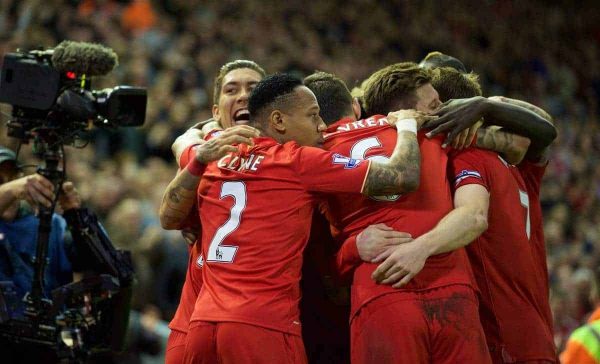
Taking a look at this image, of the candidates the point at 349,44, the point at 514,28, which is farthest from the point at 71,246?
the point at 514,28

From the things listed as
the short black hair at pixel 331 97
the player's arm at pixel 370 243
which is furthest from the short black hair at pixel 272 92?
the player's arm at pixel 370 243

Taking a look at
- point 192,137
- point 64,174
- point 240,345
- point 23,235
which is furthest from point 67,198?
point 240,345

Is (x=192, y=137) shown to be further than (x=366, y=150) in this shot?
Yes

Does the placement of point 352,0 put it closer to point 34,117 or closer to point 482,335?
point 34,117

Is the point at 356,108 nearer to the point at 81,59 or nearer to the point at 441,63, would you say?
the point at 441,63

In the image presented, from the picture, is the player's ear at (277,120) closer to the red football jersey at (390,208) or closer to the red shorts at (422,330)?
the red football jersey at (390,208)

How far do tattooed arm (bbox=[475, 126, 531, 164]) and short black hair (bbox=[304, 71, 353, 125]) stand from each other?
64 cm

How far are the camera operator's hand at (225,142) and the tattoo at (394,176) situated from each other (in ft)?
1.85

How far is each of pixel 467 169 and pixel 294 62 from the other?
8.73 metres

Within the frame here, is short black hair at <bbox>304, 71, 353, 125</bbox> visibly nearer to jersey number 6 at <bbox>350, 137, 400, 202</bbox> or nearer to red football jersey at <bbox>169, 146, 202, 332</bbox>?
jersey number 6 at <bbox>350, 137, 400, 202</bbox>

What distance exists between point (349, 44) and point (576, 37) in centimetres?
505

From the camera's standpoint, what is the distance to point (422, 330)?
4.46 metres

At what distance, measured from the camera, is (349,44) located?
15.2 metres

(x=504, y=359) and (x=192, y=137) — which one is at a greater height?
(x=192, y=137)
